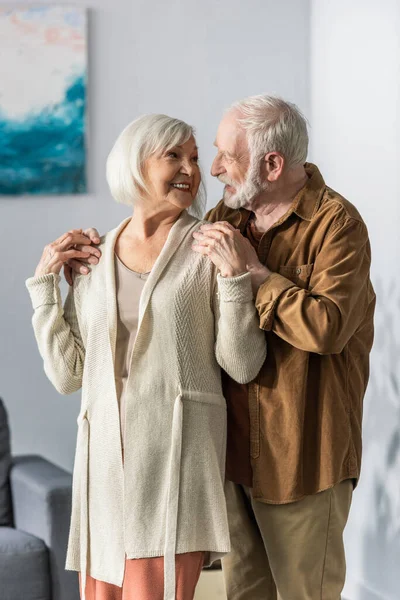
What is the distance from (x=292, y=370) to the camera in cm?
209

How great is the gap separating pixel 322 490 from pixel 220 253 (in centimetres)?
59

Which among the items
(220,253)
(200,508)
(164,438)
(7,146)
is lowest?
(200,508)

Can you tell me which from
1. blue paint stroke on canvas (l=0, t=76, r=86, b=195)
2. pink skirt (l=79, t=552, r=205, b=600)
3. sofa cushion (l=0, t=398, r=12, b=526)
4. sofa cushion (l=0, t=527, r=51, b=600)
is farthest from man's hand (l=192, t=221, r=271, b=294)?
blue paint stroke on canvas (l=0, t=76, r=86, b=195)

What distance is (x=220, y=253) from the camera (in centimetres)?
201

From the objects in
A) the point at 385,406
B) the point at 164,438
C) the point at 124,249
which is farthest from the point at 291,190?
the point at 385,406

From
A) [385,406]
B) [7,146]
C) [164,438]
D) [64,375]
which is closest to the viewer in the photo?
[164,438]

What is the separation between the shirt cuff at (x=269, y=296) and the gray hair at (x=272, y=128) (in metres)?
0.30

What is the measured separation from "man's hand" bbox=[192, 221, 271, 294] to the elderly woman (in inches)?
0.6

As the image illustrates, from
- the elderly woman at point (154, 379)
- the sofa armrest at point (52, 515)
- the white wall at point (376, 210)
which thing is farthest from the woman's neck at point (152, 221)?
the sofa armrest at point (52, 515)

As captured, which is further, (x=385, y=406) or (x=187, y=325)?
(x=385, y=406)

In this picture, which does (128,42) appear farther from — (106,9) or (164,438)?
(164,438)

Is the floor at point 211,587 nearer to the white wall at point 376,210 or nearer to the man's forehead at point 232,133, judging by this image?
the white wall at point 376,210

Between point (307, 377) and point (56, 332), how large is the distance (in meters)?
0.58

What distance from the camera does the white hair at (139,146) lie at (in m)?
2.04
